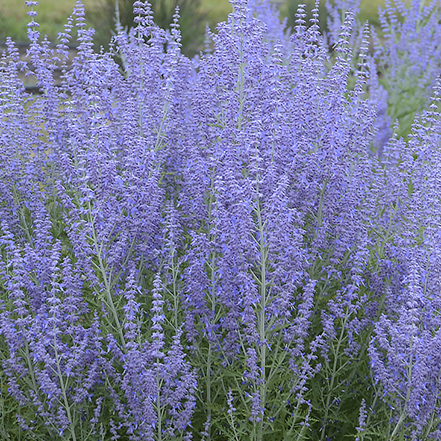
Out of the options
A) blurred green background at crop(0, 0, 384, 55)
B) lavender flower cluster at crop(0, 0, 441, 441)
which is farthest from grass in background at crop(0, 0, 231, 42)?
lavender flower cluster at crop(0, 0, 441, 441)

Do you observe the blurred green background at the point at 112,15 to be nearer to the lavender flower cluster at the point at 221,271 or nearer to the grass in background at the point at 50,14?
the grass in background at the point at 50,14

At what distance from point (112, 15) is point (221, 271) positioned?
9241 mm

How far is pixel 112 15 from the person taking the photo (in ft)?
36.4

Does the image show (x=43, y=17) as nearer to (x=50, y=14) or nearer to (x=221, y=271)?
(x=50, y=14)

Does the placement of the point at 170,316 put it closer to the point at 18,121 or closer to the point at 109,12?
the point at 18,121

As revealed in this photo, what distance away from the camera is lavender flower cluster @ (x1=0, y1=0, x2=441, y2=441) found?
286cm

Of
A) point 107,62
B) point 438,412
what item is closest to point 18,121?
point 107,62

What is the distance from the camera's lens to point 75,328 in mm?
2977

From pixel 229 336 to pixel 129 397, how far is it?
562 millimetres

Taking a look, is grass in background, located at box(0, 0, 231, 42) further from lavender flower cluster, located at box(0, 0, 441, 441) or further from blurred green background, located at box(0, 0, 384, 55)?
lavender flower cluster, located at box(0, 0, 441, 441)

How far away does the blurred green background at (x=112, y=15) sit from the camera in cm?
1118

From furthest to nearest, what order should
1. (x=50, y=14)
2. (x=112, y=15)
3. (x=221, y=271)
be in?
(x=50, y=14)
(x=112, y=15)
(x=221, y=271)

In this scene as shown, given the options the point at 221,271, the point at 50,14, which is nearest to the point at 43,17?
the point at 50,14

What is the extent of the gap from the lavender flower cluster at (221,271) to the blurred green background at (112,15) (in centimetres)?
434
